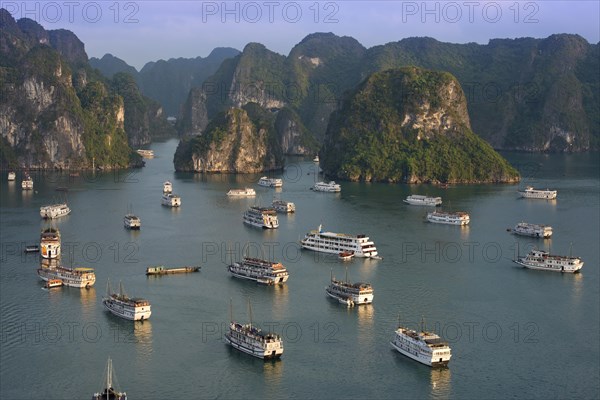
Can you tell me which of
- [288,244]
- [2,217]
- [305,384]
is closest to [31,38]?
[2,217]

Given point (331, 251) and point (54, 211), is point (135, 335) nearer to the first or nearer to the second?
point (331, 251)

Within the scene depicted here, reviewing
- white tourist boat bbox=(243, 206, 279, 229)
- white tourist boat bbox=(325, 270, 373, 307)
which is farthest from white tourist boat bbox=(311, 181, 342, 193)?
white tourist boat bbox=(325, 270, 373, 307)

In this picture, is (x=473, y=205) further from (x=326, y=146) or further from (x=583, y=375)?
(x=583, y=375)

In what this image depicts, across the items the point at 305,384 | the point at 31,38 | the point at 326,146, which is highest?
the point at 31,38

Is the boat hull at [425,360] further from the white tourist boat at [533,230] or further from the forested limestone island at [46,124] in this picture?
the forested limestone island at [46,124]

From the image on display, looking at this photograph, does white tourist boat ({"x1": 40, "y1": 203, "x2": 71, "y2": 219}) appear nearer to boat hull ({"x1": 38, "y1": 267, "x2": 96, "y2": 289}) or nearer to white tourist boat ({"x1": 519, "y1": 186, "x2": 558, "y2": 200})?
boat hull ({"x1": 38, "y1": 267, "x2": 96, "y2": 289})

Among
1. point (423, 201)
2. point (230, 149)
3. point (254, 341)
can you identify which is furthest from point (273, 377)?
point (230, 149)
